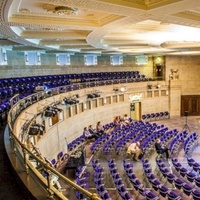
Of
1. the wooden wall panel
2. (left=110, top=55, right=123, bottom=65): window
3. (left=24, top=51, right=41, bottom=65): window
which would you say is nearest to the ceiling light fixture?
(left=24, top=51, right=41, bottom=65): window

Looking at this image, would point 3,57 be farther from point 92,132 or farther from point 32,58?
point 92,132

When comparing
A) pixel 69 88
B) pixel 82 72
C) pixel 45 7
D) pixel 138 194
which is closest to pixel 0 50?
pixel 69 88

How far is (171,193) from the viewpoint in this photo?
9781 millimetres

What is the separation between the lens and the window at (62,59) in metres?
25.3

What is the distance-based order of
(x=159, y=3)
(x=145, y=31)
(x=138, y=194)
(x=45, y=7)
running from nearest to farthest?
(x=159, y=3), (x=45, y=7), (x=138, y=194), (x=145, y=31)

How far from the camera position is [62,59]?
25797mm

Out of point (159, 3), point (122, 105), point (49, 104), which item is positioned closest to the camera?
point (159, 3)

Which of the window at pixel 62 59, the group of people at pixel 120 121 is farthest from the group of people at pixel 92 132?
the window at pixel 62 59

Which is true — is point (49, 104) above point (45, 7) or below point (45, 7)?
below

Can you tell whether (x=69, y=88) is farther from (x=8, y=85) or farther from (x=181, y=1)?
(x=181, y=1)

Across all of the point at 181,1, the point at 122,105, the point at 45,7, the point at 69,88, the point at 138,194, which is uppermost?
the point at 45,7

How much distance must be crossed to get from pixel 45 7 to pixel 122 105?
18529 millimetres

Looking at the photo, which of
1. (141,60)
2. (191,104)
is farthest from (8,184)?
(141,60)

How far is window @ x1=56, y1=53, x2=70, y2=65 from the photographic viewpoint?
25328 millimetres
